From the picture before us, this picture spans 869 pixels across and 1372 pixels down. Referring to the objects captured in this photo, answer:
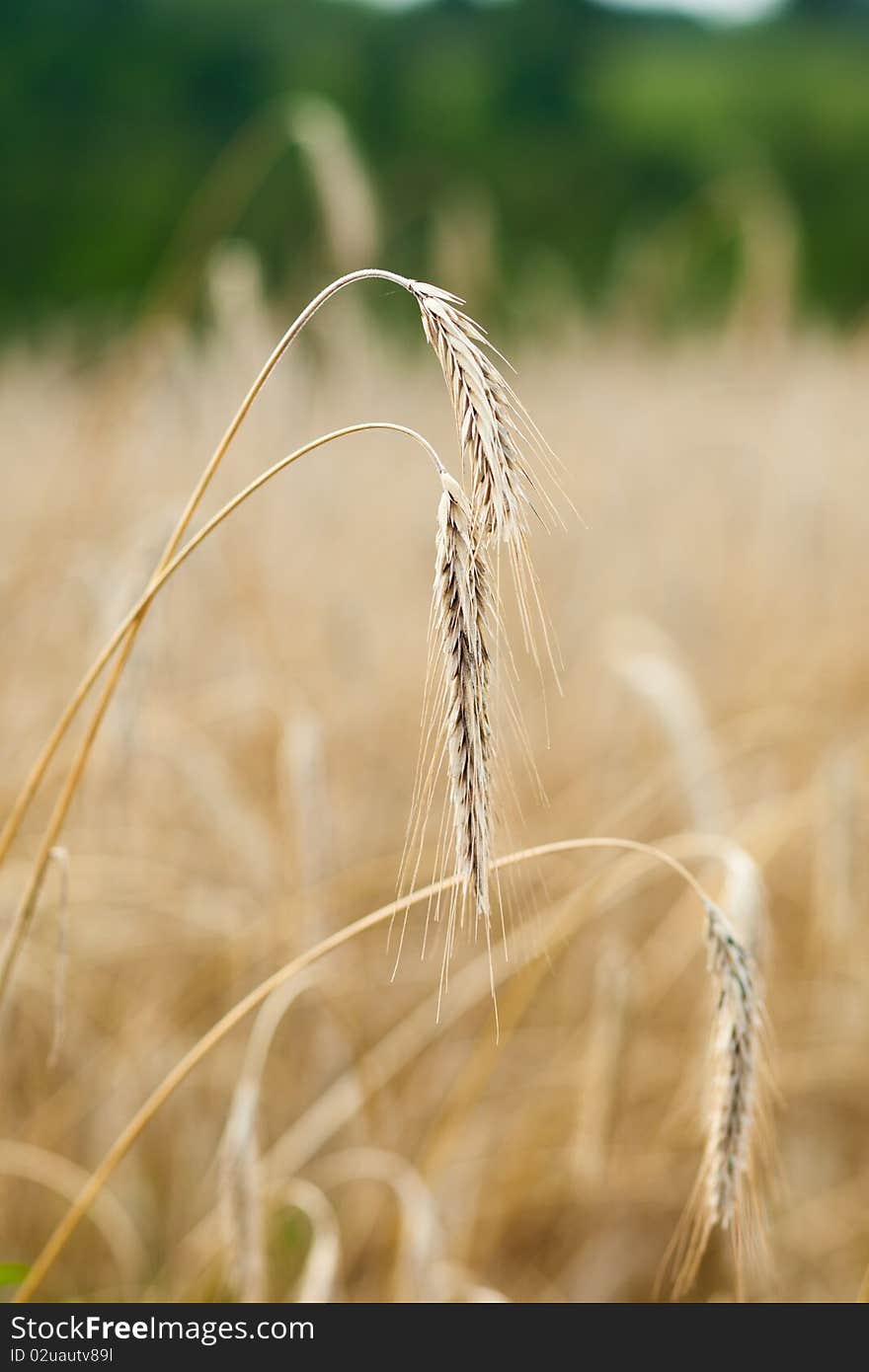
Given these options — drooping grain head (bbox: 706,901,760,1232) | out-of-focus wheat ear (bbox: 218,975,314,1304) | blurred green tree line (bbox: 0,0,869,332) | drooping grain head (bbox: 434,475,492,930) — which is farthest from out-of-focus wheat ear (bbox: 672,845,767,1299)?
blurred green tree line (bbox: 0,0,869,332)

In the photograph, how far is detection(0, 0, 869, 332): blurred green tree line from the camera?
26.2 feet

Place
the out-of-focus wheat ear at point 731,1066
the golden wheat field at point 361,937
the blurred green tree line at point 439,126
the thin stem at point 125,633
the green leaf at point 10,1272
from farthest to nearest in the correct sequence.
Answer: the blurred green tree line at point 439,126 → the golden wheat field at point 361,937 → the green leaf at point 10,1272 → the out-of-focus wheat ear at point 731,1066 → the thin stem at point 125,633

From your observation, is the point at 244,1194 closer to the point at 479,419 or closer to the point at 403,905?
the point at 403,905

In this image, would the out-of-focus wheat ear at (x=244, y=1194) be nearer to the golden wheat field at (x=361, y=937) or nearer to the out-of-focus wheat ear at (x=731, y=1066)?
the golden wheat field at (x=361, y=937)

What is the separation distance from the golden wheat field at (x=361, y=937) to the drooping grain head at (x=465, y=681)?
0.12 meters

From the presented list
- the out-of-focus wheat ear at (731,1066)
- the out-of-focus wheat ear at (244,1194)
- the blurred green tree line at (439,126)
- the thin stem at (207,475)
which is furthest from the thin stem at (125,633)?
the blurred green tree line at (439,126)

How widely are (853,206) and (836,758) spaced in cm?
947

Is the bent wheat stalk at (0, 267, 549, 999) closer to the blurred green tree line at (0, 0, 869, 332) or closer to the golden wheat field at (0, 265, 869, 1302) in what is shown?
the golden wheat field at (0, 265, 869, 1302)

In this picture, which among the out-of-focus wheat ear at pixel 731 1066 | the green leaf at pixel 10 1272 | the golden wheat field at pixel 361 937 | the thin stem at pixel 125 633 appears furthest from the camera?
the golden wheat field at pixel 361 937

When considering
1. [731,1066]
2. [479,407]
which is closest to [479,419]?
[479,407]

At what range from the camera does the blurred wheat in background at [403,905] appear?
640 mm

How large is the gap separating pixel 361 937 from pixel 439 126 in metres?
9.38

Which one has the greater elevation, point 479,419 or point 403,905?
point 479,419

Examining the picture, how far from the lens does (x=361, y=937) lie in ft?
4.37
